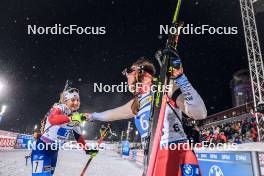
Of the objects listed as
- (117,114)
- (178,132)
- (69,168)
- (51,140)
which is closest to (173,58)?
(178,132)

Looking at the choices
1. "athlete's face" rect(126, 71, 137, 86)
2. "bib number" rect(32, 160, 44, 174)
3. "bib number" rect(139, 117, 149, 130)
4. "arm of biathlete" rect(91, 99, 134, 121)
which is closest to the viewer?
"bib number" rect(139, 117, 149, 130)

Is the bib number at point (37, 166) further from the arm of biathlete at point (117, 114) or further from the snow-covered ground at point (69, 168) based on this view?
the snow-covered ground at point (69, 168)

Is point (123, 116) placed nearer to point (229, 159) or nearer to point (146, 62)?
point (146, 62)

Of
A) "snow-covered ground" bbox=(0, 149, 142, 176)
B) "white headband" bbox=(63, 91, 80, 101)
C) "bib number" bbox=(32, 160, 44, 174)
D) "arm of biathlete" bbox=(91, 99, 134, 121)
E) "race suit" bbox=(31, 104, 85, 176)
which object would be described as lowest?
"snow-covered ground" bbox=(0, 149, 142, 176)

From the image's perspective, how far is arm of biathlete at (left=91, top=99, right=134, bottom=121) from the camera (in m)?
2.71

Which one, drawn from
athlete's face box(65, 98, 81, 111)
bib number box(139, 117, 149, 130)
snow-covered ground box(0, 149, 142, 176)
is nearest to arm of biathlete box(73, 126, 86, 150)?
athlete's face box(65, 98, 81, 111)

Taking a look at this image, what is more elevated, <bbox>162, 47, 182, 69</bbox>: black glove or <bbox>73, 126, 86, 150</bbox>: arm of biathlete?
<bbox>162, 47, 182, 69</bbox>: black glove

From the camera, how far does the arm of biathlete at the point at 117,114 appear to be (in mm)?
2708

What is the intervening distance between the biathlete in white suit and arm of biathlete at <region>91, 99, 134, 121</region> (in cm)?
27

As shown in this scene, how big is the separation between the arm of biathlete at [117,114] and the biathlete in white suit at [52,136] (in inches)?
10.7

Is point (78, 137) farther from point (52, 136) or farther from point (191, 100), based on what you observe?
point (191, 100)

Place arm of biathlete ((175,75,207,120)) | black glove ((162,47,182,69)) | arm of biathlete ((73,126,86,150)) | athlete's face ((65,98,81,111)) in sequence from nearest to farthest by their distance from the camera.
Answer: arm of biathlete ((175,75,207,120)), black glove ((162,47,182,69)), arm of biathlete ((73,126,86,150)), athlete's face ((65,98,81,111))

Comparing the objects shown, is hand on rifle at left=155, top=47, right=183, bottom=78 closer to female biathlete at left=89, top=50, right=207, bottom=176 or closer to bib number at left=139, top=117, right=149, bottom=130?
female biathlete at left=89, top=50, right=207, bottom=176

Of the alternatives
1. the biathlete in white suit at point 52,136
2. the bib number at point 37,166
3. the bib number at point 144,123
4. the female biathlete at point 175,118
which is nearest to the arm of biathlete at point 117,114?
the biathlete in white suit at point 52,136
